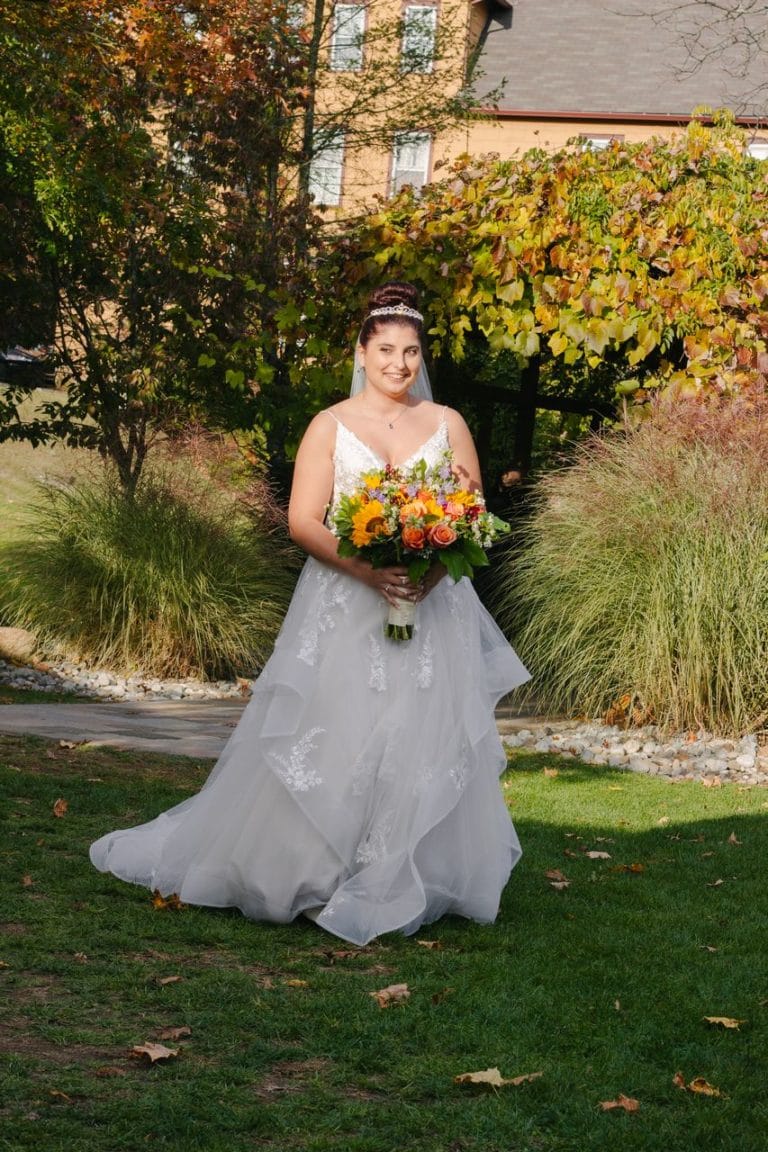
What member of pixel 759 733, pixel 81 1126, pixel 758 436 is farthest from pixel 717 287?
pixel 81 1126

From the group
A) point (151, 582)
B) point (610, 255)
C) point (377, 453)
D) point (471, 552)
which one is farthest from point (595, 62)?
point (471, 552)

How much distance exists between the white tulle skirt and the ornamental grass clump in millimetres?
4058

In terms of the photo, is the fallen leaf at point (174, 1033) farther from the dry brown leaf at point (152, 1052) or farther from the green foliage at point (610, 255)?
the green foliage at point (610, 255)

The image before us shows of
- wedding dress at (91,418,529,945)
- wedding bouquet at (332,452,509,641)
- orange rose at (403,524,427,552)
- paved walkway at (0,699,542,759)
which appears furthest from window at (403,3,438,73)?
orange rose at (403,524,427,552)

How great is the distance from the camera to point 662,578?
9227 mm

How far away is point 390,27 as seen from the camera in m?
18.1

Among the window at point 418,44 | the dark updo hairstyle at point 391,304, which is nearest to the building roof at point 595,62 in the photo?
the window at point 418,44

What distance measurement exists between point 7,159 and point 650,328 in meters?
5.44

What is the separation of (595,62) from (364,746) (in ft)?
85.5

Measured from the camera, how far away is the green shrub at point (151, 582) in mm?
11102

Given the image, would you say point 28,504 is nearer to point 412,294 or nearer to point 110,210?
point 110,210

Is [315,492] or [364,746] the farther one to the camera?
[315,492]

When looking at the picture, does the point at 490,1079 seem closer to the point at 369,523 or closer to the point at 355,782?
the point at 355,782

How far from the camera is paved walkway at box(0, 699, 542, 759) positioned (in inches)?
324
